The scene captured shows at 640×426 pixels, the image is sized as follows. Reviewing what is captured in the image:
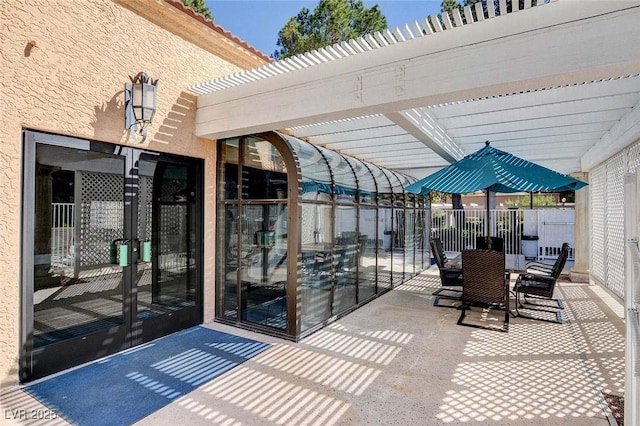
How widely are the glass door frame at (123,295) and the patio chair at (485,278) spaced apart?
5.07 metres

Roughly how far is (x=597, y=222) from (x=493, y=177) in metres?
6.32

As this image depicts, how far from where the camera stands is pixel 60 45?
4289 millimetres

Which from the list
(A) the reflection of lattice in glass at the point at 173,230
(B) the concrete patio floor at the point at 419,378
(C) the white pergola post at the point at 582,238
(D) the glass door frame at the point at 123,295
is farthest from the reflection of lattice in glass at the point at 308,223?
(C) the white pergola post at the point at 582,238

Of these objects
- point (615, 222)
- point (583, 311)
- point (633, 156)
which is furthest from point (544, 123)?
point (583, 311)

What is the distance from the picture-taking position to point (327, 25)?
16438 millimetres

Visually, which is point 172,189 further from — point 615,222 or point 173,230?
point 615,222

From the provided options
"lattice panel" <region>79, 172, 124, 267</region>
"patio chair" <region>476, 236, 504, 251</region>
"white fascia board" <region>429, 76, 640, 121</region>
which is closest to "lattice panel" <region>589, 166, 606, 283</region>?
"patio chair" <region>476, 236, 504, 251</region>

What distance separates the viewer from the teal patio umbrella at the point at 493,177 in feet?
19.4

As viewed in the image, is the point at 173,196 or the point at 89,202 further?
the point at 173,196

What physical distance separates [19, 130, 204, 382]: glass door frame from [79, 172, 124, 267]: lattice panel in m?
0.11

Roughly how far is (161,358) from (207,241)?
2147 mm

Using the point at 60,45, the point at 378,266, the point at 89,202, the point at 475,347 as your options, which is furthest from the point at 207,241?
the point at 475,347

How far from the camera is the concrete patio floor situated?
355 centimetres

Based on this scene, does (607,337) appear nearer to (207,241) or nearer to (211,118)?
(207,241)
